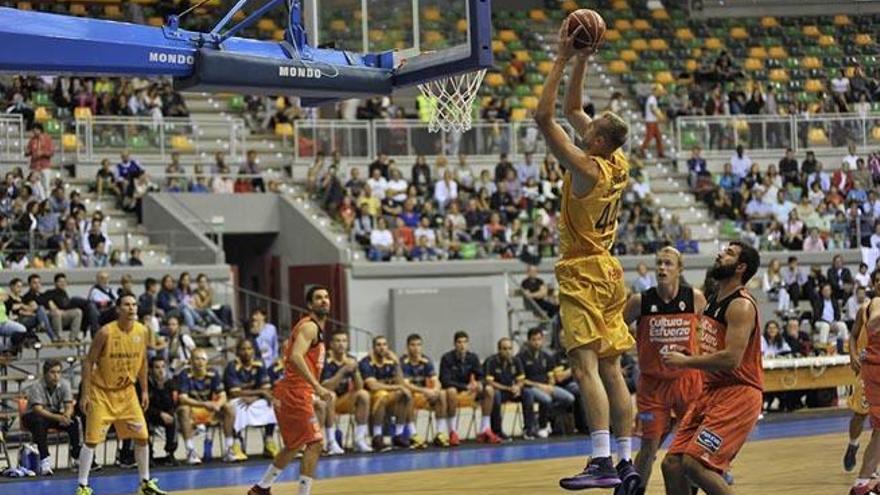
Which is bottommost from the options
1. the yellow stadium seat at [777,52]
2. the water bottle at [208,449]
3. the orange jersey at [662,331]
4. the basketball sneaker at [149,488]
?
the water bottle at [208,449]

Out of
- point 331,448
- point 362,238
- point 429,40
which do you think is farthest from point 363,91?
point 362,238

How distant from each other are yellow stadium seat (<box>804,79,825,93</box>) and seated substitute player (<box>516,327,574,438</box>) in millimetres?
11823

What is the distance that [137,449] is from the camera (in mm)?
15320

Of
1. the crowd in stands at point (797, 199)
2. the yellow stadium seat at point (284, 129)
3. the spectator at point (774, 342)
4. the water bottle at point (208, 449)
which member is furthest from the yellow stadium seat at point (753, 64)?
the water bottle at point (208, 449)

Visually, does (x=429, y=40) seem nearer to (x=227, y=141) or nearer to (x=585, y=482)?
(x=585, y=482)

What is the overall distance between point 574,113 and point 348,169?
19.3 m

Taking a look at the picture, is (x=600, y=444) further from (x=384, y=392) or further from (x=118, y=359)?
(x=384, y=392)

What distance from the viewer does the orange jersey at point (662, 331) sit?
40.8 feet

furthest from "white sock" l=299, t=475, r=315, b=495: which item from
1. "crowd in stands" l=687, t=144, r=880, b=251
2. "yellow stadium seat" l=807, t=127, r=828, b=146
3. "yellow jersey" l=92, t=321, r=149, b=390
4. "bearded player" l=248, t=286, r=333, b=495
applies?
"yellow stadium seat" l=807, t=127, r=828, b=146

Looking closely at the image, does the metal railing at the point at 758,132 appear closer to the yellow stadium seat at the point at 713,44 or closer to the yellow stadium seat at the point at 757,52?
the yellow stadium seat at the point at 757,52

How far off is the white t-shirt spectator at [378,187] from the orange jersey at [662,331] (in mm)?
16009

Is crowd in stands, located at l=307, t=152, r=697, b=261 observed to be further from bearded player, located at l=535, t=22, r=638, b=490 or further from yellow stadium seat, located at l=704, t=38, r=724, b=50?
bearded player, located at l=535, t=22, r=638, b=490

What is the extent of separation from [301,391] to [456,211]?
14.9 m

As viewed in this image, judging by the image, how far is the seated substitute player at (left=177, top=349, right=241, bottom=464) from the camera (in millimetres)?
19328
